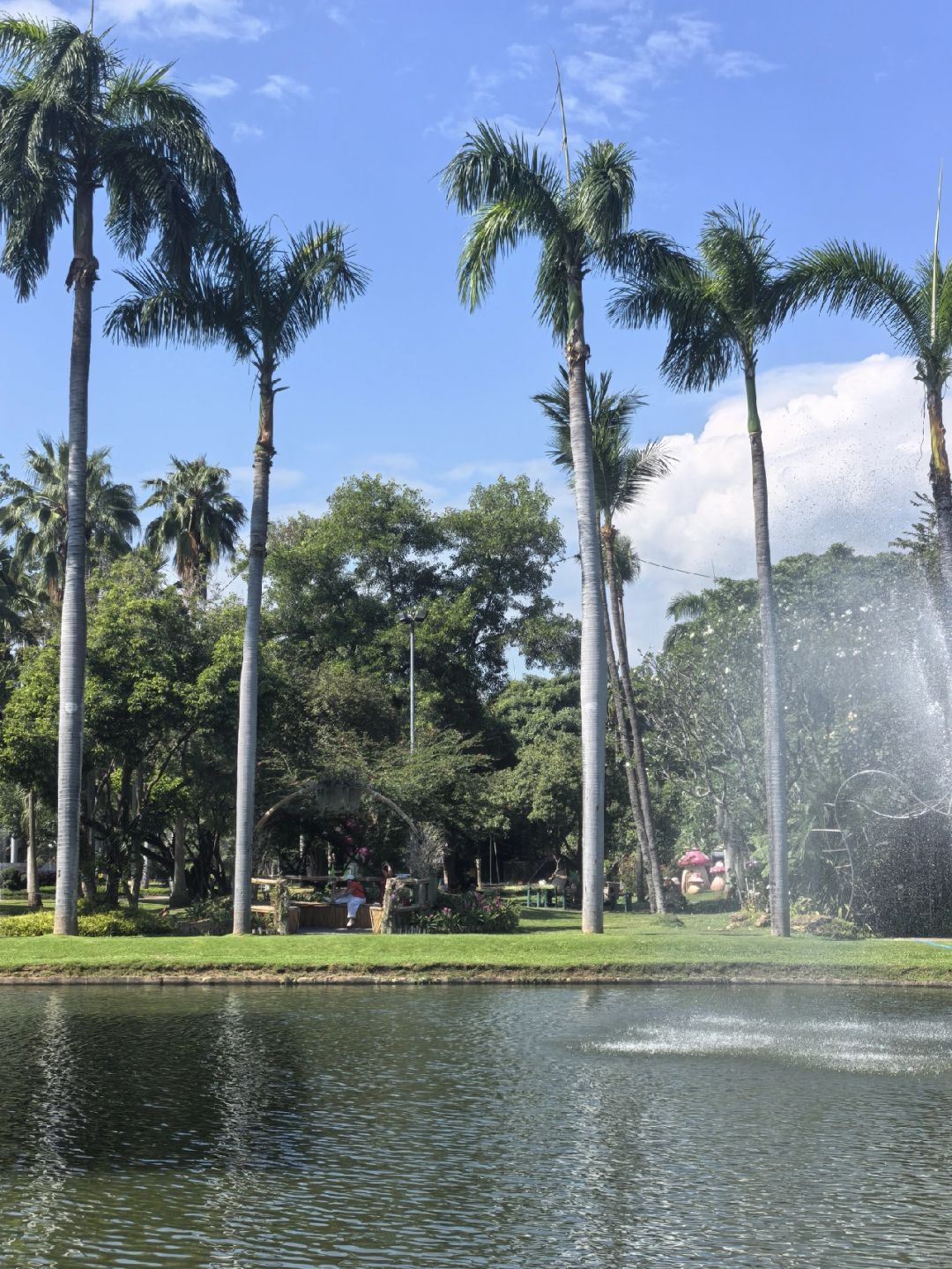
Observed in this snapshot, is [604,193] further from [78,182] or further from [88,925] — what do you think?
[88,925]

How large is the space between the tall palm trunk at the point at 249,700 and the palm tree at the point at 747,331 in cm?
891

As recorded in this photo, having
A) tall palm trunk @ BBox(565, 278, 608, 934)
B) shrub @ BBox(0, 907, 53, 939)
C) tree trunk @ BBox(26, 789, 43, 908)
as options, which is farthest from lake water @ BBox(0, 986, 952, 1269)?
tree trunk @ BBox(26, 789, 43, 908)

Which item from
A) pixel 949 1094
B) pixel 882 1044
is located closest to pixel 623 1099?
pixel 949 1094

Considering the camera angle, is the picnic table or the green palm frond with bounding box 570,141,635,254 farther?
the picnic table

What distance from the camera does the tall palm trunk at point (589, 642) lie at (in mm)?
25688

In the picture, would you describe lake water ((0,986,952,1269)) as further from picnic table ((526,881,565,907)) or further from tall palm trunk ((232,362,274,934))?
picnic table ((526,881,565,907))

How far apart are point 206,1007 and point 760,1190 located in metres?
10.9

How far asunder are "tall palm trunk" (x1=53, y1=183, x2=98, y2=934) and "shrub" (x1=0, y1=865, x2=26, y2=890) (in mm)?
36878

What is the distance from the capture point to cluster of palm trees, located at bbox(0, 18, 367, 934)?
26.1 metres

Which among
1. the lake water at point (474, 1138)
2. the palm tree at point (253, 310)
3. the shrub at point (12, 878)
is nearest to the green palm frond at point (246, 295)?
the palm tree at point (253, 310)

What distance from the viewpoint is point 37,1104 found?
456 inches

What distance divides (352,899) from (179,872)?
11672 mm

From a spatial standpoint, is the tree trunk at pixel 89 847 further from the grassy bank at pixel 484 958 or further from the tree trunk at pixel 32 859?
the tree trunk at pixel 32 859

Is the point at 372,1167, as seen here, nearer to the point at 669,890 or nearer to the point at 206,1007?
the point at 206,1007
